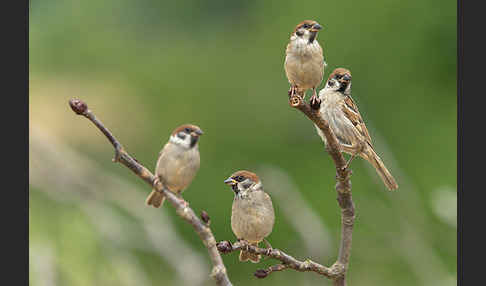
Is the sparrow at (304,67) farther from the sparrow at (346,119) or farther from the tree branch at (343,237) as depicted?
the sparrow at (346,119)

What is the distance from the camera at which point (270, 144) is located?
5.24 metres

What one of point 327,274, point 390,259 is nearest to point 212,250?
point 327,274

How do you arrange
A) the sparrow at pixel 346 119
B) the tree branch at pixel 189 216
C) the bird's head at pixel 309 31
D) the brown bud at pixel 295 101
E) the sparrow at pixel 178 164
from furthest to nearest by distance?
the sparrow at pixel 346 119
the bird's head at pixel 309 31
the brown bud at pixel 295 101
the sparrow at pixel 178 164
the tree branch at pixel 189 216

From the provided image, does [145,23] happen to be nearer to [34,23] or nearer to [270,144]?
[34,23]

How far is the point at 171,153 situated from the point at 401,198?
288 centimetres

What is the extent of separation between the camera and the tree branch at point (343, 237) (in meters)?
1.44

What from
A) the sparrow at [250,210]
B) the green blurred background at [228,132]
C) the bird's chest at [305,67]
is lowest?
the green blurred background at [228,132]

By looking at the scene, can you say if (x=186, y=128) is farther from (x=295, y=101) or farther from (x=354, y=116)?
(x=354, y=116)

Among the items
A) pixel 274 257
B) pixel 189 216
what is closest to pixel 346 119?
pixel 274 257

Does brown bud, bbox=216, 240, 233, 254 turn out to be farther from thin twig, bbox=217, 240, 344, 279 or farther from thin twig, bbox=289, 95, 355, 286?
thin twig, bbox=289, 95, 355, 286

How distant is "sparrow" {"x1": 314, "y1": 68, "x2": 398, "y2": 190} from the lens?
214 cm

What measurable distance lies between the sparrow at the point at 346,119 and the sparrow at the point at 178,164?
33.0 inches

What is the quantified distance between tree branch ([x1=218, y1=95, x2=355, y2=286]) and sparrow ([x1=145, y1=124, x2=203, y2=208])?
16cm

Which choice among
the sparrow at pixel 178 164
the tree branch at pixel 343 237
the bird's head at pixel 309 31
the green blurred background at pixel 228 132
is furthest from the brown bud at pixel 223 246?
the green blurred background at pixel 228 132
